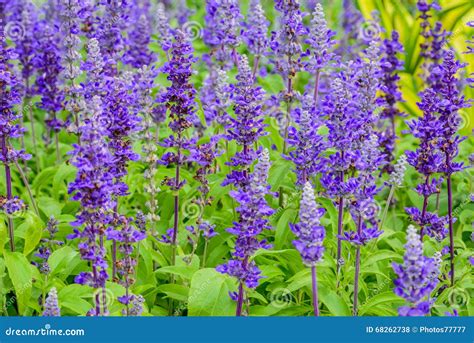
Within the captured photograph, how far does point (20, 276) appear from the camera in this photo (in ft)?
22.4

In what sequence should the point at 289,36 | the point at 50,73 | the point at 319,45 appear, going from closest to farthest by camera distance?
the point at 319,45 < the point at 289,36 < the point at 50,73

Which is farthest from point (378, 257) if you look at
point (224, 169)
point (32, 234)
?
point (32, 234)

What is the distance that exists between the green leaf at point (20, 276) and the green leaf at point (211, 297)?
1387mm

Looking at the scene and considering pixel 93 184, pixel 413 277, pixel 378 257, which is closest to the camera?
pixel 413 277

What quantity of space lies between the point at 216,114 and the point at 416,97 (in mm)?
4578

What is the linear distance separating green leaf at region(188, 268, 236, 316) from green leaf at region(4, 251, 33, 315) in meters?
1.39

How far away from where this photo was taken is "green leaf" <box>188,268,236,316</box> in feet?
21.4

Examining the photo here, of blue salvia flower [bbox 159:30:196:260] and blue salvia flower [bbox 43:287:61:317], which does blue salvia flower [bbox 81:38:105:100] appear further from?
blue salvia flower [bbox 43:287:61:317]

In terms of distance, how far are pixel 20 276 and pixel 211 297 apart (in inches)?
64.0

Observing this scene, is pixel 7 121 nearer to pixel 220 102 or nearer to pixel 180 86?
pixel 180 86

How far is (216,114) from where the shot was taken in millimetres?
8797

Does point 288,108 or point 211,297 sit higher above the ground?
point 288,108

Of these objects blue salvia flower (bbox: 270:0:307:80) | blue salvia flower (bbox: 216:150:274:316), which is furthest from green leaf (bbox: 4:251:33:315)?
blue salvia flower (bbox: 270:0:307:80)

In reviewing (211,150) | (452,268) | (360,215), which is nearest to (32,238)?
(211,150)
